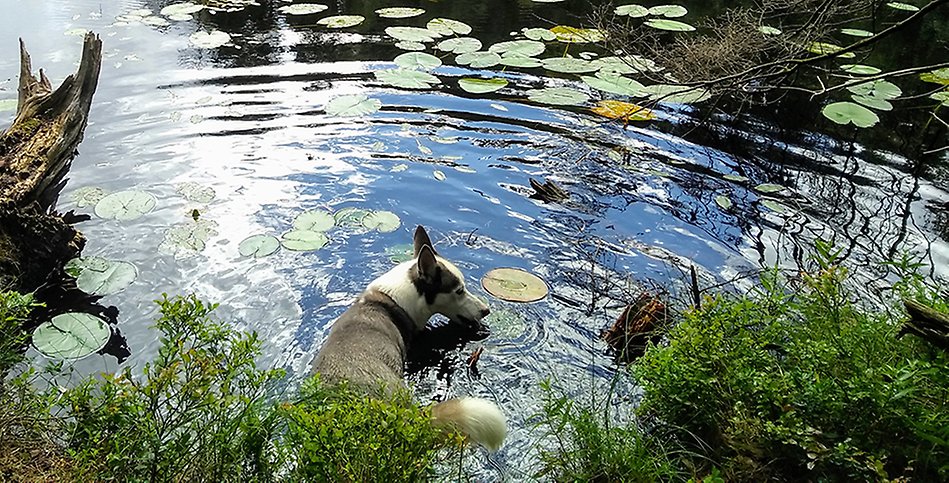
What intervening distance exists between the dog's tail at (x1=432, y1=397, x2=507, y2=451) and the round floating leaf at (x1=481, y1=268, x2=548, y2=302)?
176 cm

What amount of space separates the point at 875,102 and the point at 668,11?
11.8 feet

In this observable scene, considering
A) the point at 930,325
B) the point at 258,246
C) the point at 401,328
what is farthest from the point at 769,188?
the point at 258,246

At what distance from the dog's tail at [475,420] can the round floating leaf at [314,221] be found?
2.75 metres

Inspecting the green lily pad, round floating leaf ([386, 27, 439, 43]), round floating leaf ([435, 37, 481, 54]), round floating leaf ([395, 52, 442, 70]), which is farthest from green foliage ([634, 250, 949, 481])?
round floating leaf ([386, 27, 439, 43])

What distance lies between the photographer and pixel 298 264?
17.2 ft

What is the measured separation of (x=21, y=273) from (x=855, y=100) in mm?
8245

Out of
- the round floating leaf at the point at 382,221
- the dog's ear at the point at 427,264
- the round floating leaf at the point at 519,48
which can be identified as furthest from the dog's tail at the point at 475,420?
the round floating leaf at the point at 519,48

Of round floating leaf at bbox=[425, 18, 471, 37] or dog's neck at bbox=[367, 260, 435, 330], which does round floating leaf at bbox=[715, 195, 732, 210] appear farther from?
round floating leaf at bbox=[425, 18, 471, 37]

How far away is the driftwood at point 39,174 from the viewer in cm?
468

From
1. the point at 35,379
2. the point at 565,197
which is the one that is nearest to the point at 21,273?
the point at 35,379

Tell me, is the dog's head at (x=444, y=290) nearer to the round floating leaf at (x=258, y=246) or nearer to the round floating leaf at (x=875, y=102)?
the round floating leaf at (x=258, y=246)

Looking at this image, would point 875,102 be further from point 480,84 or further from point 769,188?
point 480,84

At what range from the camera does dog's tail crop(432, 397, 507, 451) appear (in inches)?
126

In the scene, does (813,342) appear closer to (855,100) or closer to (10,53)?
(855,100)
